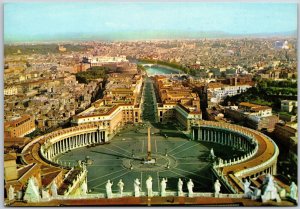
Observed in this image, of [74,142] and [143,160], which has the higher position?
[143,160]

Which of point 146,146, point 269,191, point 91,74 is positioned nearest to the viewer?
point 269,191

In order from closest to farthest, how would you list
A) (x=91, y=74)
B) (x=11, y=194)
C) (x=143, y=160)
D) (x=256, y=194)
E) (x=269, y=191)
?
(x=269, y=191)
(x=256, y=194)
(x=11, y=194)
(x=143, y=160)
(x=91, y=74)

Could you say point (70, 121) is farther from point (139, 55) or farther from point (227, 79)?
point (227, 79)

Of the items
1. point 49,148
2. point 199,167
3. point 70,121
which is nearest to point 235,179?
point 199,167

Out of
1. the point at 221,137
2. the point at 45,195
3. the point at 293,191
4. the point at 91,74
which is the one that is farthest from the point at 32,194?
the point at 91,74

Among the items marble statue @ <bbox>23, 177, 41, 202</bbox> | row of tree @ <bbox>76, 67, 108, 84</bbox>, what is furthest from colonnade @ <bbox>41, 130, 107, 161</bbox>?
marble statue @ <bbox>23, 177, 41, 202</bbox>

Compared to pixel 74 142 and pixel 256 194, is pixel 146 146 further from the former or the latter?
pixel 256 194

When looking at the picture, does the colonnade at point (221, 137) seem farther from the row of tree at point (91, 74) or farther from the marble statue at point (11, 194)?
the marble statue at point (11, 194)
